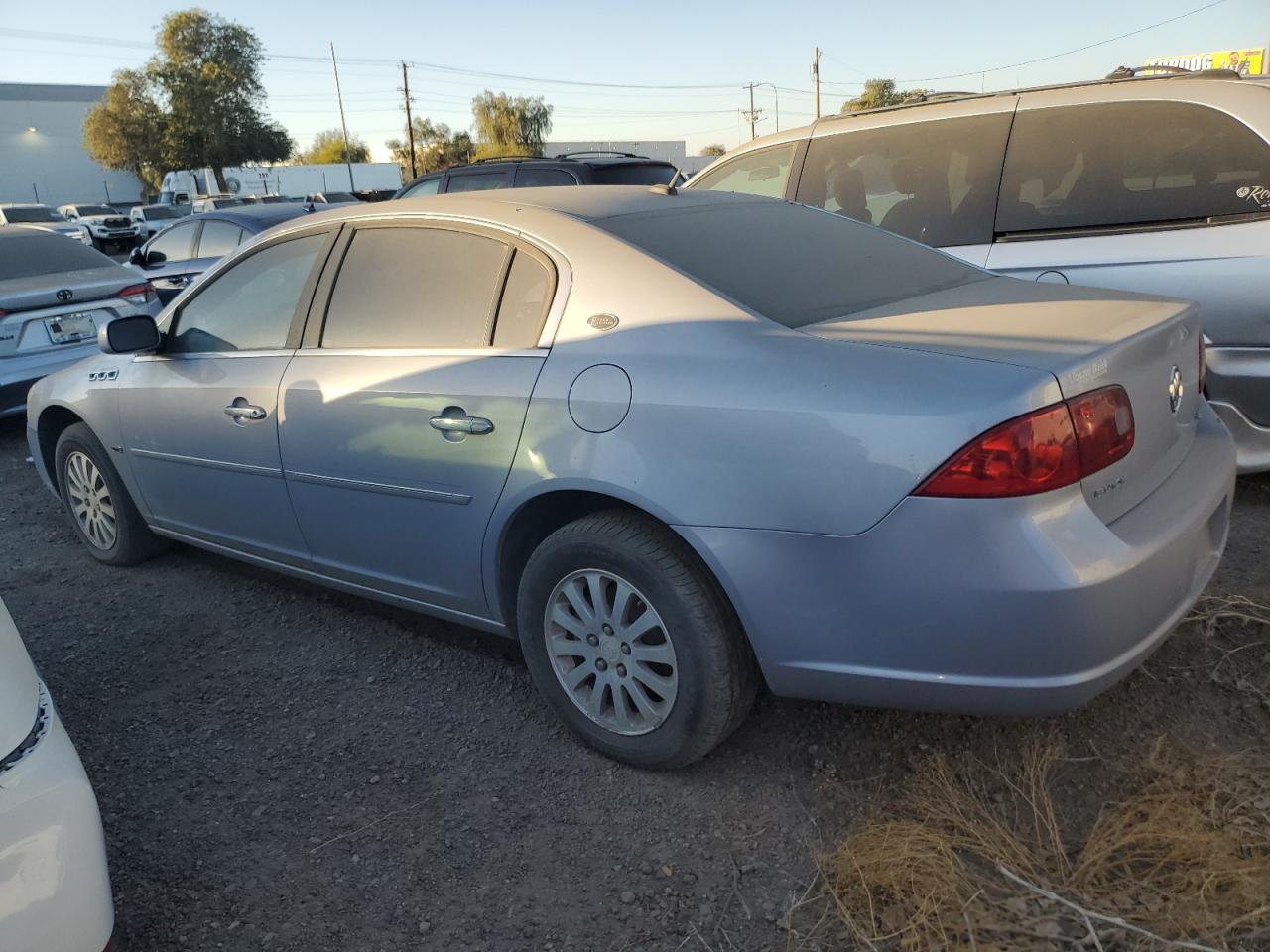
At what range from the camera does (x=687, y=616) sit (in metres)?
2.53

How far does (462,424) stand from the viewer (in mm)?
2926

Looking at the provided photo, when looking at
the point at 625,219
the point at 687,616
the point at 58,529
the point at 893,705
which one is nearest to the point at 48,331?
the point at 58,529

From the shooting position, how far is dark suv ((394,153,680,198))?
9094mm

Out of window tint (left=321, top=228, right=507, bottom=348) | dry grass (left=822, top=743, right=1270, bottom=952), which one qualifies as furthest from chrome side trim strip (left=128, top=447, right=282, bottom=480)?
dry grass (left=822, top=743, right=1270, bottom=952)

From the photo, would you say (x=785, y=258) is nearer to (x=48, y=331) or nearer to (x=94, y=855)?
(x=94, y=855)

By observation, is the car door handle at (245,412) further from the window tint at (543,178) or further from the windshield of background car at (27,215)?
the windshield of background car at (27,215)

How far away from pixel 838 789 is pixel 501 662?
137cm

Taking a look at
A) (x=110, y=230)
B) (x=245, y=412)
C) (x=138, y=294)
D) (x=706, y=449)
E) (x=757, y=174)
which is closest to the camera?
(x=706, y=449)

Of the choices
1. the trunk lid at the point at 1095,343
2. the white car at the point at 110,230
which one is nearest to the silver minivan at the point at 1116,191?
the trunk lid at the point at 1095,343

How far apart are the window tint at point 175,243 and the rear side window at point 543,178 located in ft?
11.5

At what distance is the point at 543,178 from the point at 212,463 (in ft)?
20.0

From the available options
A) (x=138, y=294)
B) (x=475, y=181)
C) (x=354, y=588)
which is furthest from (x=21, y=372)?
(x=354, y=588)

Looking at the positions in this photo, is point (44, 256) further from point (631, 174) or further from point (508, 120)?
point (508, 120)

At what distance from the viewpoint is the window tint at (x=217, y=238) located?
9.91m
